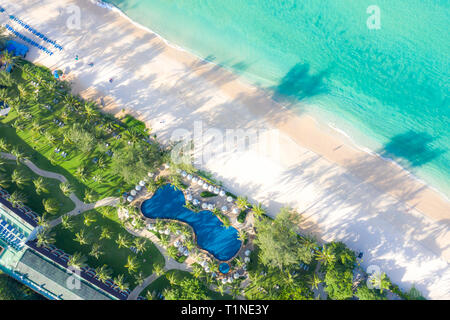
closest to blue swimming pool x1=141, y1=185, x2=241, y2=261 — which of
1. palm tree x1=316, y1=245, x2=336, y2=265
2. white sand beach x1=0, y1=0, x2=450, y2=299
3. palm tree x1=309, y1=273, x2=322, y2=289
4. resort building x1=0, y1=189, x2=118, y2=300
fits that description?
white sand beach x1=0, y1=0, x2=450, y2=299

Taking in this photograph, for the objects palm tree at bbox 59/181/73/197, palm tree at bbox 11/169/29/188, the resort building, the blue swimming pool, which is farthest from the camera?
palm tree at bbox 11/169/29/188

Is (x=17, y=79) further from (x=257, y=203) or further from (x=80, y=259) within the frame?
(x=257, y=203)

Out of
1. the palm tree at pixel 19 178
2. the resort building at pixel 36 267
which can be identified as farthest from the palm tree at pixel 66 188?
the palm tree at pixel 19 178

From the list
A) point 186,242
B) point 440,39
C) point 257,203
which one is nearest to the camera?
point 186,242

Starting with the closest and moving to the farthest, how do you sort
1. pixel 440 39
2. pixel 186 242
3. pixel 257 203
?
pixel 186 242, pixel 257 203, pixel 440 39

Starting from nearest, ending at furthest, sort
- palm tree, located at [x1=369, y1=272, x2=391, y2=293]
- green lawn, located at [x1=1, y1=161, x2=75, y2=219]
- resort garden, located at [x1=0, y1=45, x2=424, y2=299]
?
palm tree, located at [x1=369, y1=272, x2=391, y2=293]
resort garden, located at [x1=0, y1=45, x2=424, y2=299]
green lawn, located at [x1=1, y1=161, x2=75, y2=219]

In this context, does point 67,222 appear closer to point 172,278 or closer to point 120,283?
point 120,283

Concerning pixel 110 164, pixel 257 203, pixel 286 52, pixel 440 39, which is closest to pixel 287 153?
pixel 257 203

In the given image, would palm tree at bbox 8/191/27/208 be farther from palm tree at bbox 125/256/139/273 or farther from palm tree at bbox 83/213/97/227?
palm tree at bbox 125/256/139/273
